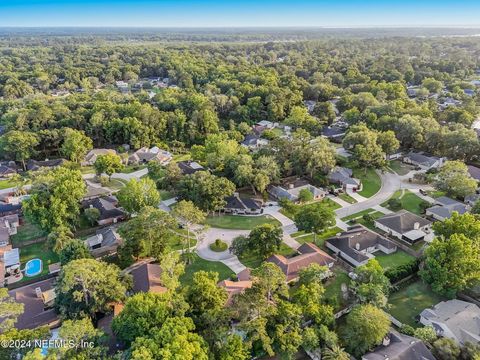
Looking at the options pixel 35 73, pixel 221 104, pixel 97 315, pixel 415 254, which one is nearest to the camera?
pixel 97 315

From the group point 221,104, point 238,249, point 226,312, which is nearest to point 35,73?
point 221,104

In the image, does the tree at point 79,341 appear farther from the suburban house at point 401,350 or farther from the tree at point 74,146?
the tree at point 74,146

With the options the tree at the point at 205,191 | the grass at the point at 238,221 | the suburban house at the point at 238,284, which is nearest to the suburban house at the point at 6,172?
the tree at the point at 205,191

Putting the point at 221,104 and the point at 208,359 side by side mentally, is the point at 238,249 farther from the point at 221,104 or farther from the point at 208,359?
the point at 221,104

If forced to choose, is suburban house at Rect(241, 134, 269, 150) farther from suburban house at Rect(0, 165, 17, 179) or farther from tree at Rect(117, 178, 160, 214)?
suburban house at Rect(0, 165, 17, 179)

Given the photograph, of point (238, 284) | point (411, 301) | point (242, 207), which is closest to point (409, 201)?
point (411, 301)

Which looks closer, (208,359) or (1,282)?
(208,359)
